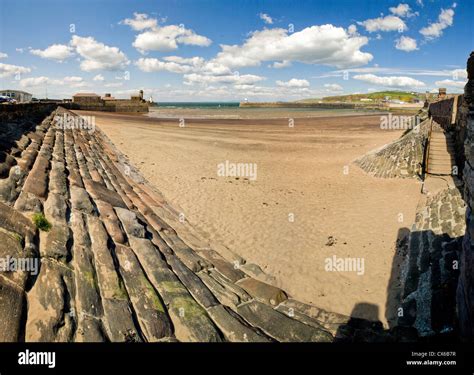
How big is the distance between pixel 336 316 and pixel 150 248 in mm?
3727

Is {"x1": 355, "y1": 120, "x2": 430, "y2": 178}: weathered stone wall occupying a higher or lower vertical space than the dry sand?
higher

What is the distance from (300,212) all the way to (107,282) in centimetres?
944

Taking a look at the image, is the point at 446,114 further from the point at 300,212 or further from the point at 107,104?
the point at 107,104

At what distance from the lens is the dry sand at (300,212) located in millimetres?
8359

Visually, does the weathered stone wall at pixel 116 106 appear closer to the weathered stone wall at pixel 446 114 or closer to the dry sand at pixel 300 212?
the dry sand at pixel 300 212

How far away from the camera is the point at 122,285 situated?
455 centimetres

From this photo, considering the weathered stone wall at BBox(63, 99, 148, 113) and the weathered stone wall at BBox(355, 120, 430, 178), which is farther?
the weathered stone wall at BBox(63, 99, 148, 113)

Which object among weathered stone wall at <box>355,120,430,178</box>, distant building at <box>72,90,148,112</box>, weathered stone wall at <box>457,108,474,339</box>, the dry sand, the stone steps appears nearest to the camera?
weathered stone wall at <box>457,108,474,339</box>

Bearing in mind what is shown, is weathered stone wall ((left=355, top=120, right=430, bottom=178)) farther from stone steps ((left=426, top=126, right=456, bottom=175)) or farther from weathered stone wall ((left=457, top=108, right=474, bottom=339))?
weathered stone wall ((left=457, top=108, right=474, bottom=339))

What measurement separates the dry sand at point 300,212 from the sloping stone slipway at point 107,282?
6.56 feet

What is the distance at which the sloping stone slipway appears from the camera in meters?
3.58

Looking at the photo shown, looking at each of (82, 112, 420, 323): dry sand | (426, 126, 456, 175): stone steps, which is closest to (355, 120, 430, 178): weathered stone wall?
(426, 126, 456, 175): stone steps

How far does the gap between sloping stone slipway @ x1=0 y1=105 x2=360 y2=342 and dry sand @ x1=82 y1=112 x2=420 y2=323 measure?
2.00m

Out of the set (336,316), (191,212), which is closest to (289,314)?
(336,316)
